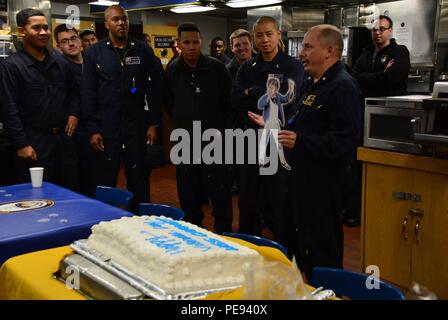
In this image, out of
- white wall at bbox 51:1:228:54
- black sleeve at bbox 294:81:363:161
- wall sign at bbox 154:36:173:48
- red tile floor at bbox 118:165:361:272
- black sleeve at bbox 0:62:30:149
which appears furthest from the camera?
wall sign at bbox 154:36:173:48

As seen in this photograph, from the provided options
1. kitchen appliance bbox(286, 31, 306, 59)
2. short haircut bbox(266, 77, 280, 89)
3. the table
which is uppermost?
kitchen appliance bbox(286, 31, 306, 59)

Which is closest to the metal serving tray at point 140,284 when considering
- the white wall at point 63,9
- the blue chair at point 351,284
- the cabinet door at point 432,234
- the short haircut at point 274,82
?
the blue chair at point 351,284

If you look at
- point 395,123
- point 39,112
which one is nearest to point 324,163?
point 395,123

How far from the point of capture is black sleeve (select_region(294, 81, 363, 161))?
279cm

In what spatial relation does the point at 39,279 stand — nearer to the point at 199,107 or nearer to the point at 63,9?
the point at 199,107

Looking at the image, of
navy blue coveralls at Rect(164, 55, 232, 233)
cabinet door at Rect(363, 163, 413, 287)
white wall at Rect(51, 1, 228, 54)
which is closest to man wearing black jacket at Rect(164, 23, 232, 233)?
navy blue coveralls at Rect(164, 55, 232, 233)

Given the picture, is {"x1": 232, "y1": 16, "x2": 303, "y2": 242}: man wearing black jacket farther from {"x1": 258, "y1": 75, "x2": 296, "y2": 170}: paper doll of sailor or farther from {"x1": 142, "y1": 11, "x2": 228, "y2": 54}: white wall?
{"x1": 142, "y1": 11, "x2": 228, "y2": 54}: white wall

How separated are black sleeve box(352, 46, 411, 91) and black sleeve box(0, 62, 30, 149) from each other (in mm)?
2905

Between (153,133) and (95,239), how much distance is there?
2.48 metres

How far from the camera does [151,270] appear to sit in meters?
1.52

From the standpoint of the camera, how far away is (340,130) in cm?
282

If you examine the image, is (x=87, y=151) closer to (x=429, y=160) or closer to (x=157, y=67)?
(x=157, y=67)

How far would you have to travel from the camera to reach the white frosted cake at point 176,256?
1.47 metres

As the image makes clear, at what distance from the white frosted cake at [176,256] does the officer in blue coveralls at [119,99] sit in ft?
7.86
